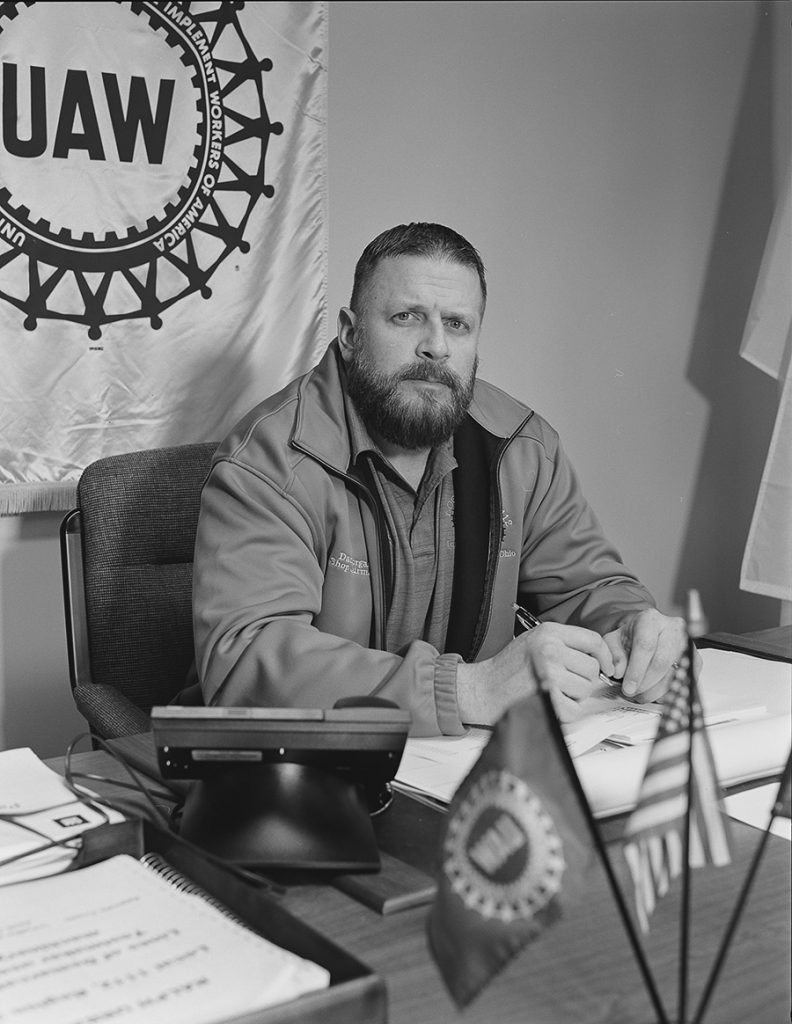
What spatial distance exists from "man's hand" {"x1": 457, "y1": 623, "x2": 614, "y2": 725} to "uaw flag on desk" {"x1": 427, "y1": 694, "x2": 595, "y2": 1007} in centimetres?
68

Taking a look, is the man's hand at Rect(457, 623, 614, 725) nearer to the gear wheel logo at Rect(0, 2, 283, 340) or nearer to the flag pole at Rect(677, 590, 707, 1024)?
the flag pole at Rect(677, 590, 707, 1024)

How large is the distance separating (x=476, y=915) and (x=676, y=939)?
28 centimetres

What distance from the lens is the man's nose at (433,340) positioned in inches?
75.4

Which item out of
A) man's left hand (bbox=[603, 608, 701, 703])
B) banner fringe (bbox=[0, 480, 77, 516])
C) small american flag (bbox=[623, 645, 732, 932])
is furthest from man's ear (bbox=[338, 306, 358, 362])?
small american flag (bbox=[623, 645, 732, 932])

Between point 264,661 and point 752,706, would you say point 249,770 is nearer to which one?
point 264,661

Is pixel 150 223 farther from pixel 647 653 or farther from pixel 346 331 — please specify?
pixel 647 653

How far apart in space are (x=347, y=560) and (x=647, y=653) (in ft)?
1.50

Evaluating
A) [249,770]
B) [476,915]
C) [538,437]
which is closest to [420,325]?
[538,437]

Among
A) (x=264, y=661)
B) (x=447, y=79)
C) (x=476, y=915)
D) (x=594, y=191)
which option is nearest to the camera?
(x=476, y=915)

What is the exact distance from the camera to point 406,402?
1.85m

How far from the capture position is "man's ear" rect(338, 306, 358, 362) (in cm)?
197

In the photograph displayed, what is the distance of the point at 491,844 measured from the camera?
0.71 metres

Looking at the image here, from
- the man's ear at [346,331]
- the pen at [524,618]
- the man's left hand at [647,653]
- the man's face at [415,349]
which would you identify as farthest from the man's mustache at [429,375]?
the man's left hand at [647,653]

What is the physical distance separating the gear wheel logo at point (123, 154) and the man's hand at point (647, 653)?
135cm
